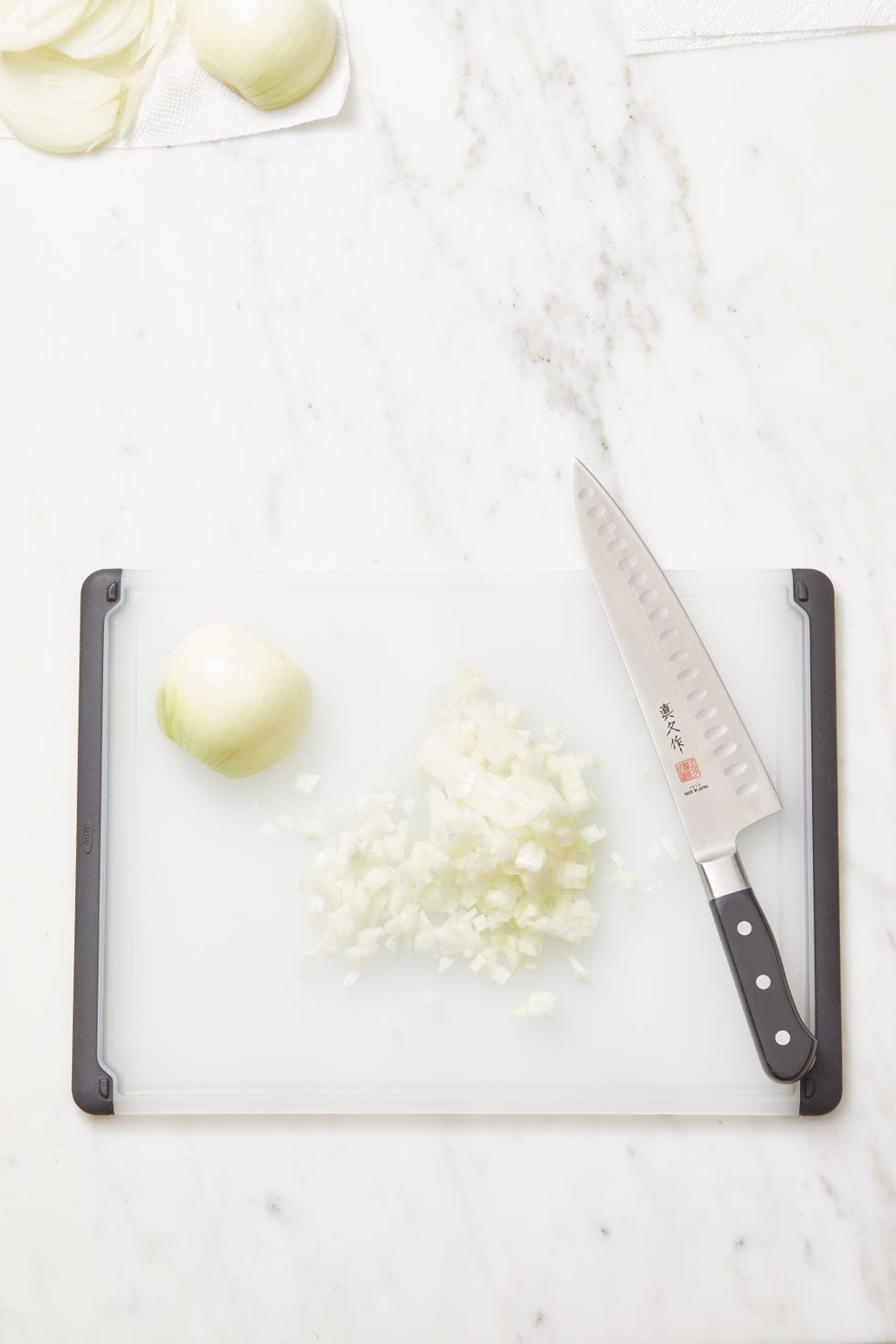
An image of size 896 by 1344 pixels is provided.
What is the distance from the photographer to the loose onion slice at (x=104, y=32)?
1079 millimetres

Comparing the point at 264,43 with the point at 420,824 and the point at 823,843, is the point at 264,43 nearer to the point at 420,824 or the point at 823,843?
the point at 420,824

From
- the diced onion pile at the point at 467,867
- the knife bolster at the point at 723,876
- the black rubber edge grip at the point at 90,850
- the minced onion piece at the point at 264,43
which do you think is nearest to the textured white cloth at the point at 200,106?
the minced onion piece at the point at 264,43

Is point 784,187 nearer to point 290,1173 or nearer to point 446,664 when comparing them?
point 446,664

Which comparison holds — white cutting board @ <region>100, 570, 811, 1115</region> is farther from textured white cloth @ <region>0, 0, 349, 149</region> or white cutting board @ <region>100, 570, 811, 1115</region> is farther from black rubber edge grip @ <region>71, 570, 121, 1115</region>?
textured white cloth @ <region>0, 0, 349, 149</region>

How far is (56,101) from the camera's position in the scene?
43.2 inches

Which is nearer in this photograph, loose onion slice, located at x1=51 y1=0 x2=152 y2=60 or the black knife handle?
the black knife handle

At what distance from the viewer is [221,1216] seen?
3.45 feet

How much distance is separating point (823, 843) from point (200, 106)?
0.98 m

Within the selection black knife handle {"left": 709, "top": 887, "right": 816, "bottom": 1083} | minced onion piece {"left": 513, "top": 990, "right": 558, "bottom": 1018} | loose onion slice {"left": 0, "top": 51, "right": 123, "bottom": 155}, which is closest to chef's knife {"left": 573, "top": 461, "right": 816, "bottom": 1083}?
black knife handle {"left": 709, "top": 887, "right": 816, "bottom": 1083}

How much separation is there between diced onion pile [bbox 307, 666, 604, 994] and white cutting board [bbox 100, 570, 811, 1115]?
33 mm

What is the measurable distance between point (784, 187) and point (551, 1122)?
3.22 feet

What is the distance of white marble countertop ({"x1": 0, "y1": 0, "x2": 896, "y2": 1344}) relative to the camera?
1059mm

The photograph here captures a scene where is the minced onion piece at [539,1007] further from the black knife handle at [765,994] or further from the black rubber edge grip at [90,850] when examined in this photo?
the black rubber edge grip at [90,850]

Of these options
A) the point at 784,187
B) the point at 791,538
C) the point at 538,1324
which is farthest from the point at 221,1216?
the point at 784,187
